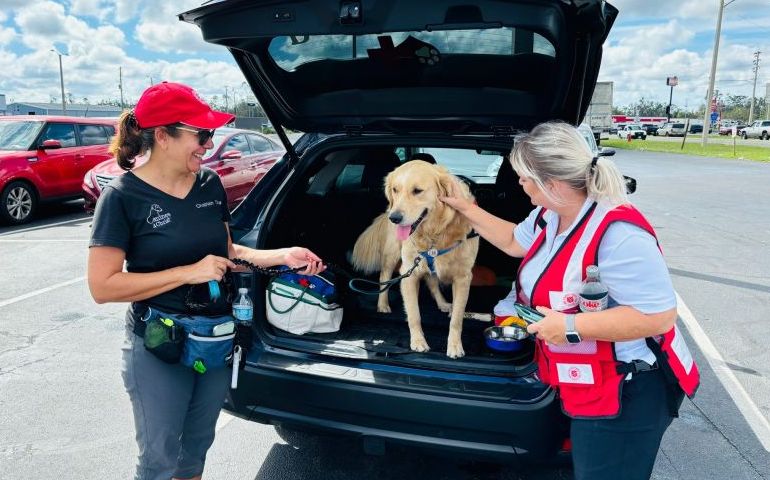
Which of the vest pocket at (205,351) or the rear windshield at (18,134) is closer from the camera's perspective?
the vest pocket at (205,351)

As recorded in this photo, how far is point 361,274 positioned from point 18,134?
890cm

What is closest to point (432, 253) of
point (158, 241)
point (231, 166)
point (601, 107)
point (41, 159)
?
point (158, 241)

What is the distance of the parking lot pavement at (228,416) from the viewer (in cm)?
282

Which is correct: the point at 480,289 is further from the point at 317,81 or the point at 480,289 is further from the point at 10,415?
the point at 10,415

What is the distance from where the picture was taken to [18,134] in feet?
32.3

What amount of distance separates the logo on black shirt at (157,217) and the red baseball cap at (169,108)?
0.91 ft

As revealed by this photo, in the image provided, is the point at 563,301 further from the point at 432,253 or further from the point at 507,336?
the point at 432,253

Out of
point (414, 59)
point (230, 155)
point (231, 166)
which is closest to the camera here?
point (414, 59)

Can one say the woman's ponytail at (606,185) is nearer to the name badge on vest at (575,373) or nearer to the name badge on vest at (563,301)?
the name badge on vest at (563,301)

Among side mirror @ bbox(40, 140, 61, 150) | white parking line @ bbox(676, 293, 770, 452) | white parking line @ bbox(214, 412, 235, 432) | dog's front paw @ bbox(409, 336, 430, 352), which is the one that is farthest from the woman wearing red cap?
side mirror @ bbox(40, 140, 61, 150)

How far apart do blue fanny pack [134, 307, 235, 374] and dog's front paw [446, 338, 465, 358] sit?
1.08 metres

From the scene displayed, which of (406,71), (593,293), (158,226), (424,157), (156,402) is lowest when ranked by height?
(156,402)

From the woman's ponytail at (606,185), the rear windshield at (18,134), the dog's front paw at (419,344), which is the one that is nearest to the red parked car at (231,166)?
the rear windshield at (18,134)

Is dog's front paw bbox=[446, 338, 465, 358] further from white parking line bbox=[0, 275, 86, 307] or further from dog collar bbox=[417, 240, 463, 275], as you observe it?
white parking line bbox=[0, 275, 86, 307]
